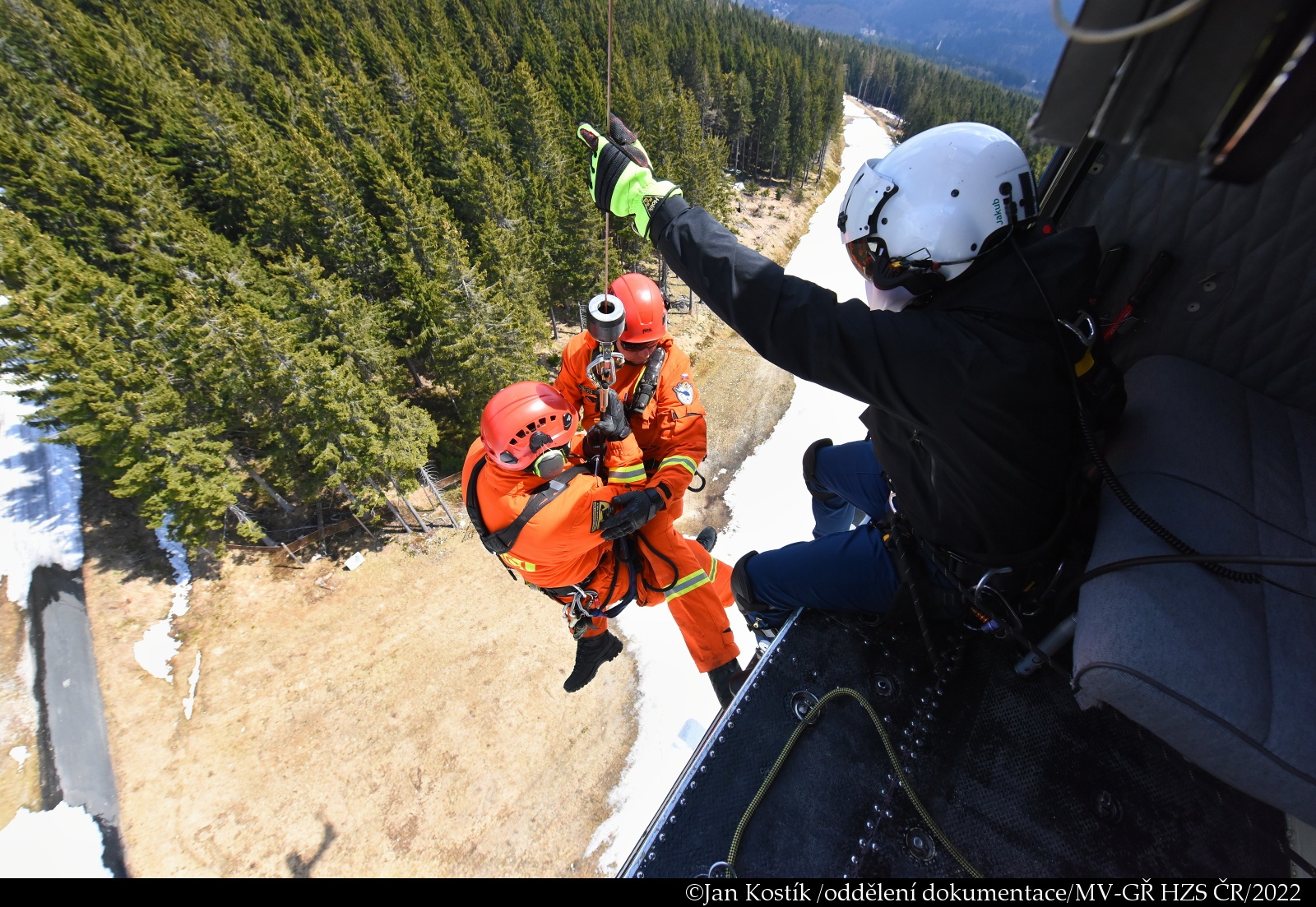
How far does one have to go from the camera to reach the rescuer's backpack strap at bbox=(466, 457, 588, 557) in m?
4.16

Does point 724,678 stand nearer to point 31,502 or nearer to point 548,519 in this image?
point 548,519

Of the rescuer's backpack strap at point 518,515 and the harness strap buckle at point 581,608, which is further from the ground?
the rescuer's backpack strap at point 518,515

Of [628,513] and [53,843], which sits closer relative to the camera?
[628,513]

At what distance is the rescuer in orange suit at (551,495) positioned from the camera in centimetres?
405

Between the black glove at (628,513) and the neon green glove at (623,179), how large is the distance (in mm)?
2564

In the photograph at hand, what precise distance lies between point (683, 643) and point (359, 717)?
8.07 metres

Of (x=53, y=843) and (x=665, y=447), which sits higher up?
(x=665, y=447)

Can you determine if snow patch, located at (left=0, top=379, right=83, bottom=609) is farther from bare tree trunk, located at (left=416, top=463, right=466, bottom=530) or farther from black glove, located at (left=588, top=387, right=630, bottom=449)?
black glove, located at (left=588, top=387, right=630, bottom=449)

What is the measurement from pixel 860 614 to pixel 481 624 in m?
12.3

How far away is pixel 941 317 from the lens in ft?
7.36

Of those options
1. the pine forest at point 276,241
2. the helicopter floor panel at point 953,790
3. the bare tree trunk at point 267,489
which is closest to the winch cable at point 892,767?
the helicopter floor panel at point 953,790

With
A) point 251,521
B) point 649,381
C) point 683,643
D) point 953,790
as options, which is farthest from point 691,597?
point 251,521

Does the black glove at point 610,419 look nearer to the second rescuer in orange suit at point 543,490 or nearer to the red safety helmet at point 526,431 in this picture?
the second rescuer in orange suit at point 543,490

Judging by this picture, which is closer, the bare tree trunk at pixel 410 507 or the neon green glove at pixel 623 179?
the neon green glove at pixel 623 179
